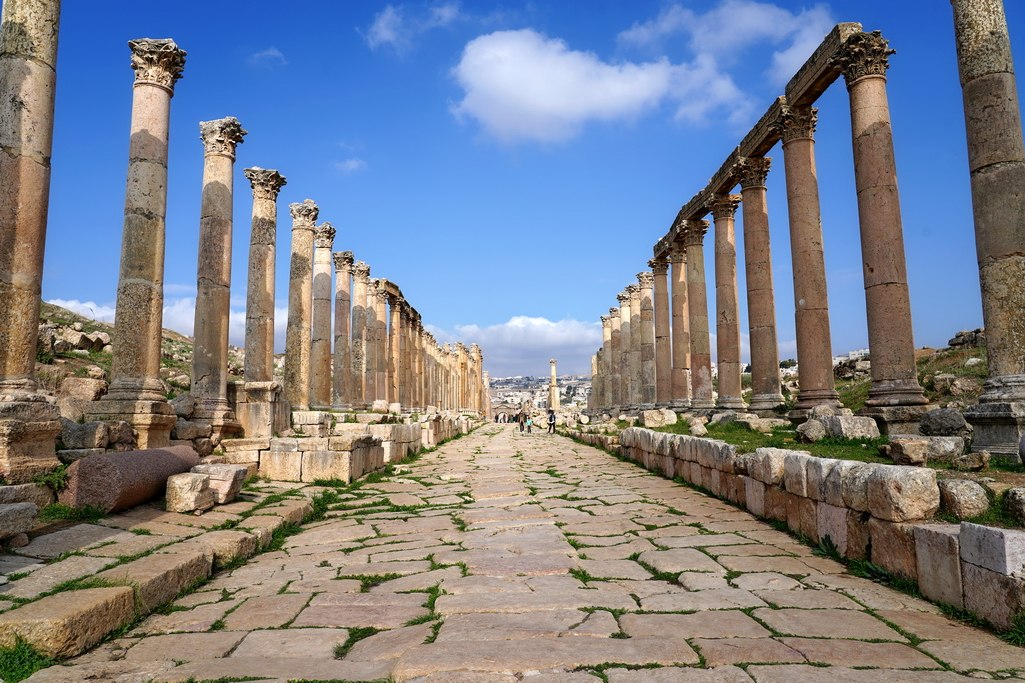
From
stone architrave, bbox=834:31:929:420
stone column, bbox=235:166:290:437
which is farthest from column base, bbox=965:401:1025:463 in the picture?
stone column, bbox=235:166:290:437

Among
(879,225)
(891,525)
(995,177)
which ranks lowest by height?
(891,525)

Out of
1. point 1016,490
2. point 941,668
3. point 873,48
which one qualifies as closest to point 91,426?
point 941,668

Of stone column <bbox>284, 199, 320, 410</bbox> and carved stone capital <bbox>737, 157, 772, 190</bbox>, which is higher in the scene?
carved stone capital <bbox>737, 157, 772, 190</bbox>

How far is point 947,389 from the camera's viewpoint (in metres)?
16.4

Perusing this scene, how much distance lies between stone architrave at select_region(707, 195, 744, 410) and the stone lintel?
5.36 meters

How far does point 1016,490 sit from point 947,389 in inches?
554

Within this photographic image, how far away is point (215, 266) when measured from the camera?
1308 centimetres

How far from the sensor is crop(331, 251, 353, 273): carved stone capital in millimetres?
24953

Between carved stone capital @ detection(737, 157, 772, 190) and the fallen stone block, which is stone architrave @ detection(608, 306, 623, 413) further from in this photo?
the fallen stone block

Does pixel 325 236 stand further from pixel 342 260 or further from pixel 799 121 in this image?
pixel 799 121

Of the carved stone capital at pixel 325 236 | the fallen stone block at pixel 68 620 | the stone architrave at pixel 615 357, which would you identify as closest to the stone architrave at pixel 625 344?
the stone architrave at pixel 615 357

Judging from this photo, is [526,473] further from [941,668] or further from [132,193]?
[941,668]

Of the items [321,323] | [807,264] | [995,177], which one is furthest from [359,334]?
[995,177]

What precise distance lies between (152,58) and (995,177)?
1268 cm
